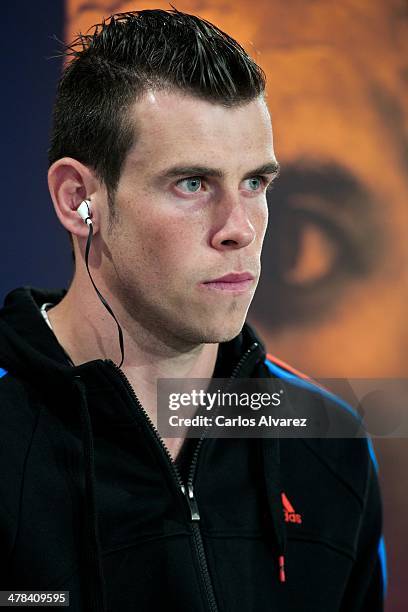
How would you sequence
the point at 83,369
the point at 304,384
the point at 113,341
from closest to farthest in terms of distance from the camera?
the point at 83,369
the point at 113,341
the point at 304,384

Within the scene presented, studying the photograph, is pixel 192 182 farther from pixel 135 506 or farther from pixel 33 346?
pixel 135 506

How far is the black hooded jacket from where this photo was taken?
109 centimetres

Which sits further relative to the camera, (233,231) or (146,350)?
(146,350)

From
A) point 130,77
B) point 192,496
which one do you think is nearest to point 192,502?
point 192,496

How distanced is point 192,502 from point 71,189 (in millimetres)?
488

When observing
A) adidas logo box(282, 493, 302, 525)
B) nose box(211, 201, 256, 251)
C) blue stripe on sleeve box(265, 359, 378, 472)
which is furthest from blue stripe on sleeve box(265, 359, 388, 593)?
nose box(211, 201, 256, 251)

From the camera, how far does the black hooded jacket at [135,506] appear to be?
1087 mm

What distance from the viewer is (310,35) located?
188 centimetres

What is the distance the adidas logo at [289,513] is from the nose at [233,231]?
1.36 feet

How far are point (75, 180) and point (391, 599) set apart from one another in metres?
1.25

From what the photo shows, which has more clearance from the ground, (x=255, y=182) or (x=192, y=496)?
(x=255, y=182)

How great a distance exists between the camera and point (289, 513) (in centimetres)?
129

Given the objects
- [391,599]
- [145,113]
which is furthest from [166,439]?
[391,599]

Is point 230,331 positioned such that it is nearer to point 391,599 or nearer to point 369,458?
point 369,458
